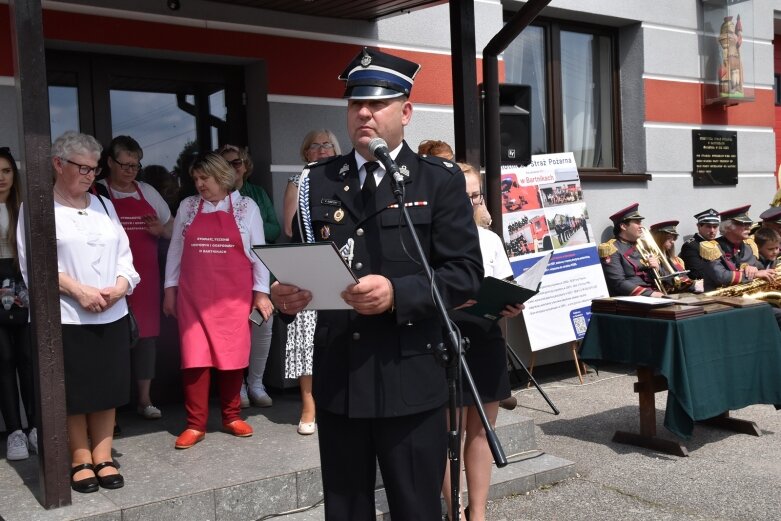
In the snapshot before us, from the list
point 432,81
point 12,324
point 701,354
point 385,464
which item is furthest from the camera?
point 432,81

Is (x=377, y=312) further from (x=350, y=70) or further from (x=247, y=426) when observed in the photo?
(x=247, y=426)

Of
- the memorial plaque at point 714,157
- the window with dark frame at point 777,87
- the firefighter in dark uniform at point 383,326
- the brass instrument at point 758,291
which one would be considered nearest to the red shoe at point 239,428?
the firefighter in dark uniform at point 383,326

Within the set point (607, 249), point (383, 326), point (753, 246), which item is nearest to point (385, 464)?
point (383, 326)

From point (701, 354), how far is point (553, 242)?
2.35 meters

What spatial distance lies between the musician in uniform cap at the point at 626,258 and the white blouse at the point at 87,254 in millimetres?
4908

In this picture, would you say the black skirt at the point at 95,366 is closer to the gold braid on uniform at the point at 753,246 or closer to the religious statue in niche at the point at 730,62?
the gold braid on uniform at the point at 753,246

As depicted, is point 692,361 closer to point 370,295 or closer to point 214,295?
point 214,295

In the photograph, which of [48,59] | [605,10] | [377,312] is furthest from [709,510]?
[605,10]

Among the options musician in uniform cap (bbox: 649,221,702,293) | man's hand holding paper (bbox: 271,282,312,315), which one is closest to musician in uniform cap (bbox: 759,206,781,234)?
musician in uniform cap (bbox: 649,221,702,293)

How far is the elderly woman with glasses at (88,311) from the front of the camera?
396 cm

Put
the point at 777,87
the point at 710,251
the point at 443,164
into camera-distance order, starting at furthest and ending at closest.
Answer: the point at 777,87, the point at 710,251, the point at 443,164

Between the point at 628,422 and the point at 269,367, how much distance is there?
265 centimetres

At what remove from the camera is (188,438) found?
4.60m

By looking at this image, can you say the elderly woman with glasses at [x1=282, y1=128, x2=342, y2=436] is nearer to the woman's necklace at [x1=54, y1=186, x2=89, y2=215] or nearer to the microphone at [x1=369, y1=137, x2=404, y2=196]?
the woman's necklace at [x1=54, y1=186, x2=89, y2=215]
